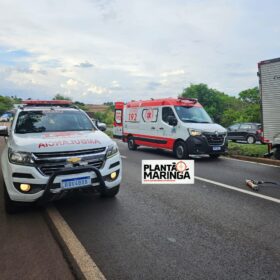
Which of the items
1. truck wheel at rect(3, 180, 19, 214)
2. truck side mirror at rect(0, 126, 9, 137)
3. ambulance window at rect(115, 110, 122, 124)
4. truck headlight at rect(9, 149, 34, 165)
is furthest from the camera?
ambulance window at rect(115, 110, 122, 124)

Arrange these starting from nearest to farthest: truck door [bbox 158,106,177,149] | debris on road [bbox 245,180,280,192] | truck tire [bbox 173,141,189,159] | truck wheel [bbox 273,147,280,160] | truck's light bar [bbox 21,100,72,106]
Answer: debris on road [bbox 245,180,280,192], truck's light bar [bbox 21,100,72,106], truck wheel [bbox 273,147,280,160], truck tire [bbox 173,141,189,159], truck door [bbox 158,106,177,149]

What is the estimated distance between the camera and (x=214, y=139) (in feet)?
36.5

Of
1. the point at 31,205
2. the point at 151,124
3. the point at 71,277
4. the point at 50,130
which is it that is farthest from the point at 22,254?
the point at 151,124

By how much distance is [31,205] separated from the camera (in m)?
5.38

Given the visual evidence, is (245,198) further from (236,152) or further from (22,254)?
(236,152)

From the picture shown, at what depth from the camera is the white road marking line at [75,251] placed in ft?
10.4

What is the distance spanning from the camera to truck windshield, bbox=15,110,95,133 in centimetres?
596

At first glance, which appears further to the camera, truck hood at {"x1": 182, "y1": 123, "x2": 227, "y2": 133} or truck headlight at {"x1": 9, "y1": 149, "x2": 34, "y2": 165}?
truck hood at {"x1": 182, "y1": 123, "x2": 227, "y2": 133}

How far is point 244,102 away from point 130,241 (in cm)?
6140

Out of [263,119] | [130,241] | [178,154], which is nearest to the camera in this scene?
[130,241]

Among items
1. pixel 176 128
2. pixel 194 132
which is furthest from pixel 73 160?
pixel 176 128

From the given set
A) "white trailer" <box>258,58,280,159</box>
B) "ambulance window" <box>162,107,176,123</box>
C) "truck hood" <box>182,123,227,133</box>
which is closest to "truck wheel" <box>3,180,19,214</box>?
"truck hood" <box>182,123,227,133</box>

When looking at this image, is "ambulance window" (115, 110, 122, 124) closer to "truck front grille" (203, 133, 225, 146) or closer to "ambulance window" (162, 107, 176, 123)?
"ambulance window" (162, 107, 176, 123)

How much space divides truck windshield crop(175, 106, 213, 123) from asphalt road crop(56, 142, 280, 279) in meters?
5.18
